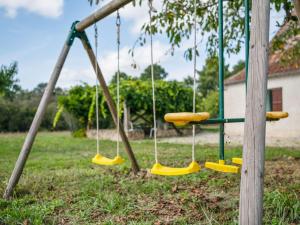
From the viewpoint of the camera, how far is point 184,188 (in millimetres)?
3799

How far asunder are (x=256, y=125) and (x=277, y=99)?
1242 centimetres

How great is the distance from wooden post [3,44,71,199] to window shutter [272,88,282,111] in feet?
36.4

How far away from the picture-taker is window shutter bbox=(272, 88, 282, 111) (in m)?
13.4

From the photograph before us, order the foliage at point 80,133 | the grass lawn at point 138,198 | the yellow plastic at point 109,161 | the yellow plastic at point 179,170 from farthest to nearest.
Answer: the foliage at point 80,133, the yellow plastic at point 109,161, the grass lawn at point 138,198, the yellow plastic at point 179,170

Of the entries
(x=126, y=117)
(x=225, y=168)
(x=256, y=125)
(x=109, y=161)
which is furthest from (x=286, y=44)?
(x=126, y=117)

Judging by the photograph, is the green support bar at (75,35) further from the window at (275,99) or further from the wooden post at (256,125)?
the window at (275,99)

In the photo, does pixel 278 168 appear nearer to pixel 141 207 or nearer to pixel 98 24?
pixel 141 207

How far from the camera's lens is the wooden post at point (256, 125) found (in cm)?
181

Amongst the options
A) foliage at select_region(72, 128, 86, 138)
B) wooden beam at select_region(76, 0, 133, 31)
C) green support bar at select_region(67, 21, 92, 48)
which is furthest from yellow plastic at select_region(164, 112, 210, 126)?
foliage at select_region(72, 128, 86, 138)

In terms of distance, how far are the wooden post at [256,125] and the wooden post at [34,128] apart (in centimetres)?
257

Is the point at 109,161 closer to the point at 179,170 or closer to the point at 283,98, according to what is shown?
the point at 179,170

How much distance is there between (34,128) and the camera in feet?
12.4

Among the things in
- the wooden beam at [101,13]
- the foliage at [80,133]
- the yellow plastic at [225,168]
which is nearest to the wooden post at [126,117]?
the foliage at [80,133]

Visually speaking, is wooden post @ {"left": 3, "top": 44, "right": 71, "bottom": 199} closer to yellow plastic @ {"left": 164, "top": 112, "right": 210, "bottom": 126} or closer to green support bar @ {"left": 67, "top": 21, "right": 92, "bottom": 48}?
green support bar @ {"left": 67, "top": 21, "right": 92, "bottom": 48}
